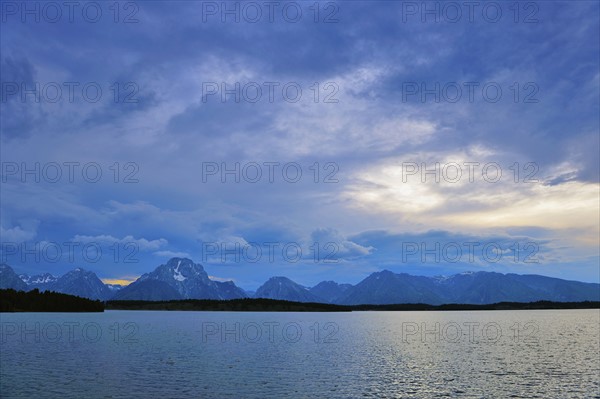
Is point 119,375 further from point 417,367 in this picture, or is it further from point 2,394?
point 417,367

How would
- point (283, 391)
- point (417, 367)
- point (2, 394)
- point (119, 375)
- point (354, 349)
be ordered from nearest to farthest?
point (2, 394), point (283, 391), point (119, 375), point (417, 367), point (354, 349)

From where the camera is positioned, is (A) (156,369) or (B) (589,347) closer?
(A) (156,369)

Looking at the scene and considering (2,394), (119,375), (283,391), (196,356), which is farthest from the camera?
(196,356)

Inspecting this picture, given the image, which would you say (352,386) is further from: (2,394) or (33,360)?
(33,360)

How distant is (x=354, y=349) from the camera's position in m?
120

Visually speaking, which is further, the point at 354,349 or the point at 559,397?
the point at 354,349

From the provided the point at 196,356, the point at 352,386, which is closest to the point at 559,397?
the point at 352,386

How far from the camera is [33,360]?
285 ft

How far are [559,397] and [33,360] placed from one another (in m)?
84.7

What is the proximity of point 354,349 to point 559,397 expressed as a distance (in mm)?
63932

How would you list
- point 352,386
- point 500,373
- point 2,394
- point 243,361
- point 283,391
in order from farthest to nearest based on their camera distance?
1. point 243,361
2. point 500,373
3. point 352,386
4. point 283,391
5. point 2,394

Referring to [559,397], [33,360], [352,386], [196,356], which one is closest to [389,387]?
[352,386]

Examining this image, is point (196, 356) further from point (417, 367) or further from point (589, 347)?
point (589, 347)

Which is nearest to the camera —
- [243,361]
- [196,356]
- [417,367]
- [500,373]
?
[500,373]
